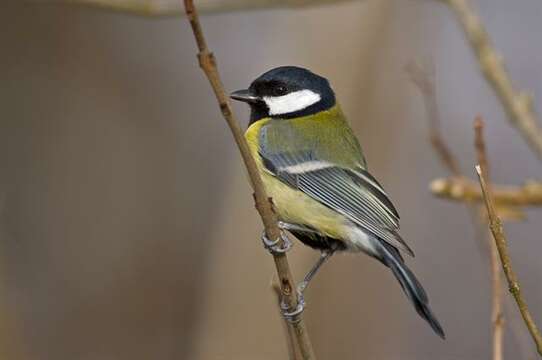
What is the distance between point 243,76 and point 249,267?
1211 millimetres

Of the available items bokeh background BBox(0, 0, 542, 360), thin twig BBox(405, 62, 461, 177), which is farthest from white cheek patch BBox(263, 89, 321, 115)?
bokeh background BBox(0, 0, 542, 360)

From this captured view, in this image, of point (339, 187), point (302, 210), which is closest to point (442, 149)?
point (339, 187)

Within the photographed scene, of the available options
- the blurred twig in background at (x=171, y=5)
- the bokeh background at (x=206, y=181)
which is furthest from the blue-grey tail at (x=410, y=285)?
the bokeh background at (x=206, y=181)

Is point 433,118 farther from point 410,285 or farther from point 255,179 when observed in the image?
point 255,179

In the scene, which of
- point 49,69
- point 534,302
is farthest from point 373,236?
point 49,69

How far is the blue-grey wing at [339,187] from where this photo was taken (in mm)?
2336

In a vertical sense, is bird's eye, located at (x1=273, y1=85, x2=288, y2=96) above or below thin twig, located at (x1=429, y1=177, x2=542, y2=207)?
above

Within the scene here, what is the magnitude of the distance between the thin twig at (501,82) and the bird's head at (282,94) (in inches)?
19.2

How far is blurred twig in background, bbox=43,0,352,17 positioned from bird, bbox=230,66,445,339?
0.52m

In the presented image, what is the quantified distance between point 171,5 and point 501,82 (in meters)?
1.16

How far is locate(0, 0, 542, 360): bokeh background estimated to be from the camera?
3.92 meters

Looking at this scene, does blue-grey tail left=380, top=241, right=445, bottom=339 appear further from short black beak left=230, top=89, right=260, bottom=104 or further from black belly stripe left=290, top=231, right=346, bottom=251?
short black beak left=230, top=89, right=260, bottom=104

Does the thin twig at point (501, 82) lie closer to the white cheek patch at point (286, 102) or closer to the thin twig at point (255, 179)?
the white cheek patch at point (286, 102)

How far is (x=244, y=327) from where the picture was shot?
382cm
